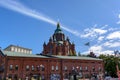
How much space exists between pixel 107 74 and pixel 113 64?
5.18 metres

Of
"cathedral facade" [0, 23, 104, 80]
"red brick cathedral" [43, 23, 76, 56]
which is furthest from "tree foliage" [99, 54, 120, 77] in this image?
"red brick cathedral" [43, 23, 76, 56]

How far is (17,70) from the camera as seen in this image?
63688mm

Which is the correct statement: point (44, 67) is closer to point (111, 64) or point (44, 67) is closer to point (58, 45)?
point (111, 64)

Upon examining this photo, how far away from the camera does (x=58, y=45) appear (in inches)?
4624

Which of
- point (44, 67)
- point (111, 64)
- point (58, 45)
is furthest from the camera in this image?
point (58, 45)

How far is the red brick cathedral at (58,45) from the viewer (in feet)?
384

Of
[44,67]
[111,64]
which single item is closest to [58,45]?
[111,64]

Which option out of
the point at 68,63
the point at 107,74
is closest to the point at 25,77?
the point at 68,63

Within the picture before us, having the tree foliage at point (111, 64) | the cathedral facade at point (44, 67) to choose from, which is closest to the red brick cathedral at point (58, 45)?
the tree foliage at point (111, 64)

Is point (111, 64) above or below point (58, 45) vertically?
below

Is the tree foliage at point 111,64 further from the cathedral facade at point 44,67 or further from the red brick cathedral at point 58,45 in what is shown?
the red brick cathedral at point 58,45

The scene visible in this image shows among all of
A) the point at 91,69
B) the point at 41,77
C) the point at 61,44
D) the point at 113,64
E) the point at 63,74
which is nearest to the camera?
the point at 41,77

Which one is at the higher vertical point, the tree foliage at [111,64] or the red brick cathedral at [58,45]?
the red brick cathedral at [58,45]

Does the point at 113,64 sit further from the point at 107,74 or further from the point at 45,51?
the point at 45,51
